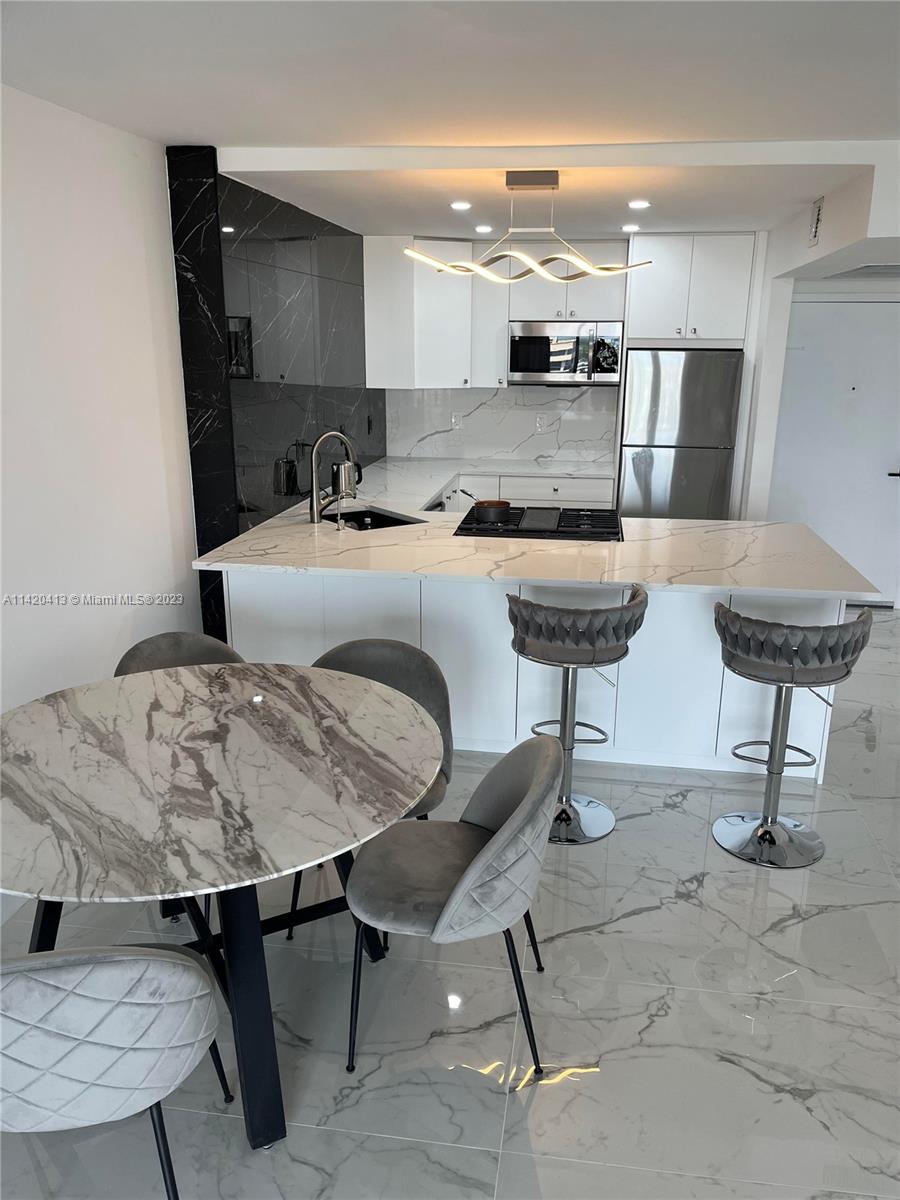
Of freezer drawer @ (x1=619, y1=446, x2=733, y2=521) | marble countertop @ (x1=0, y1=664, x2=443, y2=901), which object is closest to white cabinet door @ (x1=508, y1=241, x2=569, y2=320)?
freezer drawer @ (x1=619, y1=446, x2=733, y2=521)

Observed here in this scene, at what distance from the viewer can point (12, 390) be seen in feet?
9.07

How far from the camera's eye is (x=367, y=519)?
4.64 metres

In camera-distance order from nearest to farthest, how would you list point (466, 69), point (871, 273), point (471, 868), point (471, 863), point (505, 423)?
1. point (471, 868)
2. point (471, 863)
3. point (466, 69)
4. point (871, 273)
5. point (505, 423)

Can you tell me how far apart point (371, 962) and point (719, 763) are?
73.2 inches

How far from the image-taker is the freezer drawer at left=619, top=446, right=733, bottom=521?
5.58 metres

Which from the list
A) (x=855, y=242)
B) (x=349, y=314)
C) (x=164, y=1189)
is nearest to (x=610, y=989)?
(x=164, y=1189)

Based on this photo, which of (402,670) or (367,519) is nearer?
(402,670)

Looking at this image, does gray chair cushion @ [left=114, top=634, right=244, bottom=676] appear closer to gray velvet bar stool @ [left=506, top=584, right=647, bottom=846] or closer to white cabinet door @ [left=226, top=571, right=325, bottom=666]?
white cabinet door @ [left=226, top=571, right=325, bottom=666]

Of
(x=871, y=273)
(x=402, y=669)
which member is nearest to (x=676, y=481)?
(x=871, y=273)

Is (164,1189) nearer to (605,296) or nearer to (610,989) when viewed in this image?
(610,989)

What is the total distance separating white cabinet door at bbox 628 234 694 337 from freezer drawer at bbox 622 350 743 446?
0.16m

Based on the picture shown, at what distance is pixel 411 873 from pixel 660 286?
14.4ft

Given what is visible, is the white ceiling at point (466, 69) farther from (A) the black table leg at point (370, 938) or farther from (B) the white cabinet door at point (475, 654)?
(A) the black table leg at point (370, 938)

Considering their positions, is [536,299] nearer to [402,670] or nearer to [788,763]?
[788,763]
